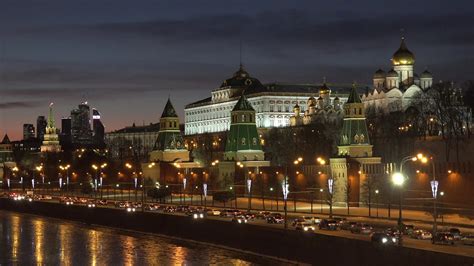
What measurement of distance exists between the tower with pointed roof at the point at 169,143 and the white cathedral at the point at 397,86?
37.3m

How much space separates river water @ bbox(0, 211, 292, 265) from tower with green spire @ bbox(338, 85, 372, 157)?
1175 inches

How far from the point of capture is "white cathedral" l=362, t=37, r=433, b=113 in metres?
168

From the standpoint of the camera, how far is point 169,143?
5674 inches

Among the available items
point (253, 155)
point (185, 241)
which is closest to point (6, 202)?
point (253, 155)

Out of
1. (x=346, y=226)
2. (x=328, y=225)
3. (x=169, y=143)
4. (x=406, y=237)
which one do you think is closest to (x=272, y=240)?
(x=406, y=237)

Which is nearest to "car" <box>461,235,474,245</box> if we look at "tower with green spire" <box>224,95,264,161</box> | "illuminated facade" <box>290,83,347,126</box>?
"tower with green spire" <box>224,95,264,161</box>

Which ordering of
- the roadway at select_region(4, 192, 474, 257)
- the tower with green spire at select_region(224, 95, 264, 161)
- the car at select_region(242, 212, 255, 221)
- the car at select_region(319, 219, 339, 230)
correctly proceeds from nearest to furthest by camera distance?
the roadway at select_region(4, 192, 474, 257) → the car at select_region(319, 219, 339, 230) → the car at select_region(242, 212, 255, 221) → the tower with green spire at select_region(224, 95, 264, 161)

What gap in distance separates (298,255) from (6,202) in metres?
76.6

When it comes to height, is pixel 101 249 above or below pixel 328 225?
below

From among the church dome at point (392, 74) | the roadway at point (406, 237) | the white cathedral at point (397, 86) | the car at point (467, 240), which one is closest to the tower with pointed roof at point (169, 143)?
the white cathedral at point (397, 86)

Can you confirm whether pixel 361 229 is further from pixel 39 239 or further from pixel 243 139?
pixel 243 139

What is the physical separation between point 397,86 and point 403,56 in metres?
5.34

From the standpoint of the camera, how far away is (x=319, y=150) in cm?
13962

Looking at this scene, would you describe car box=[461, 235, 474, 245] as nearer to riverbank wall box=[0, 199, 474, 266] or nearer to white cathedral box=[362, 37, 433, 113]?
riverbank wall box=[0, 199, 474, 266]
